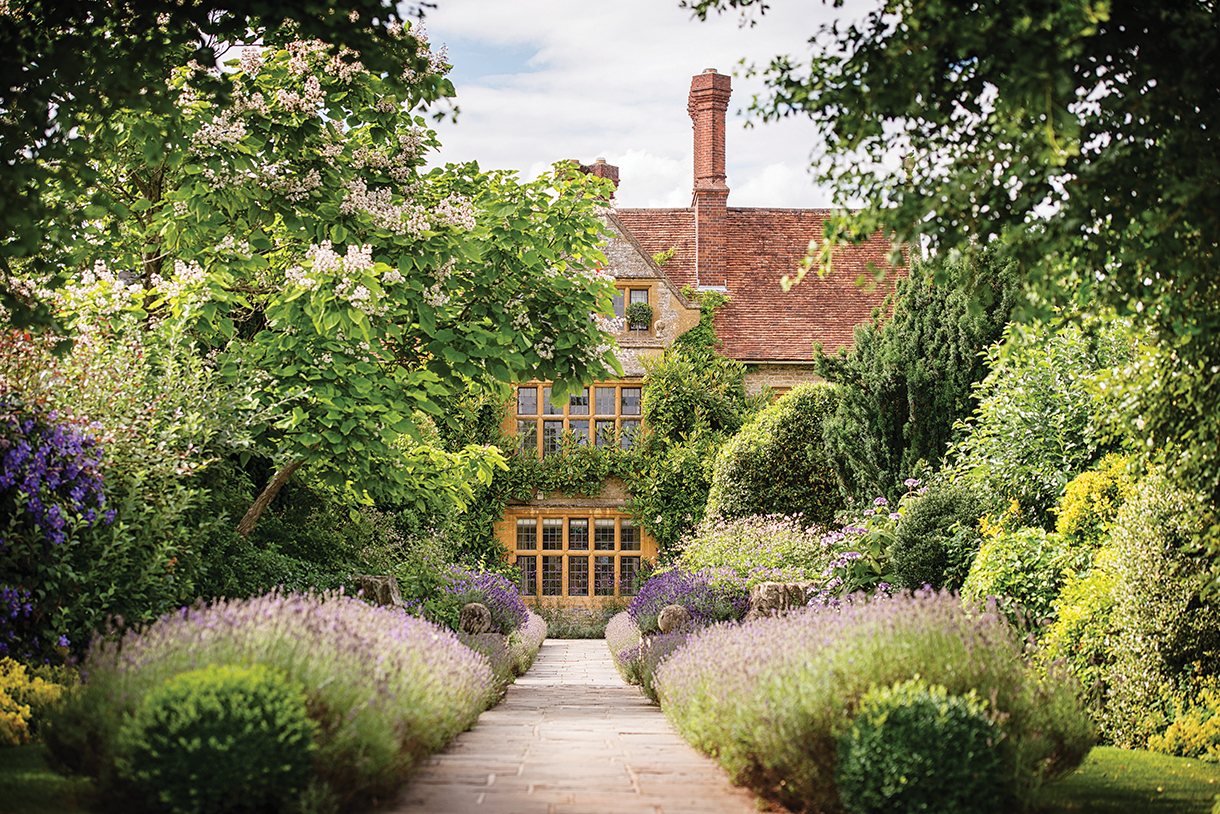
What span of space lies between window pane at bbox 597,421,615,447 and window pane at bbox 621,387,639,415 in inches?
17.5

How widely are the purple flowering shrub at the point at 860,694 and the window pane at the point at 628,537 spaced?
15662mm

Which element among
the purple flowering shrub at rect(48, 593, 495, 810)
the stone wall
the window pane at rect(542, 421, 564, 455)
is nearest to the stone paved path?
the purple flowering shrub at rect(48, 593, 495, 810)

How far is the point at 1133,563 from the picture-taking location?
6945 millimetres

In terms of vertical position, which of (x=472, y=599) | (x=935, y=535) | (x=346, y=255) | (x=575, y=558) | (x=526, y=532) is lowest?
(x=575, y=558)

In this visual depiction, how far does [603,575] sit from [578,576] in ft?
1.74

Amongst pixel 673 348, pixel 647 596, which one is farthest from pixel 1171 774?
pixel 673 348

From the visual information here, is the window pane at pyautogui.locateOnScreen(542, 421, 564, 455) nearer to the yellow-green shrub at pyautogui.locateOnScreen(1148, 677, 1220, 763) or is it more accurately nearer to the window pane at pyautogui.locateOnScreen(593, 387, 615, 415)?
the window pane at pyautogui.locateOnScreen(593, 387, 615, 415)

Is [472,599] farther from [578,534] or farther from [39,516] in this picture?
[578,534]

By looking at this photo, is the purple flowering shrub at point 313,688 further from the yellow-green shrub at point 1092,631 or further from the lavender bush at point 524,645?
the lavender bush at point 524,645

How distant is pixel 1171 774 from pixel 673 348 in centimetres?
1596

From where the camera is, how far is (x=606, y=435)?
21.6 meters

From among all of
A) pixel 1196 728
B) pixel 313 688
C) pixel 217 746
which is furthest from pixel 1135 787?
pixel 217 746

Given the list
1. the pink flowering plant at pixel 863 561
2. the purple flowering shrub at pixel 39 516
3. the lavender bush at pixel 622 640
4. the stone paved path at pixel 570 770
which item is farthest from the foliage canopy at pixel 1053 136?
the lavender bush at pixel 622 640

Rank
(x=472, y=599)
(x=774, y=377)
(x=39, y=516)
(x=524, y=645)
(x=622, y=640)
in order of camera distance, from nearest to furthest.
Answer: (x=39, y=516), (x=524, y=645), (x=472, y=599), (x=622, y=640), (x=774, y=377)
